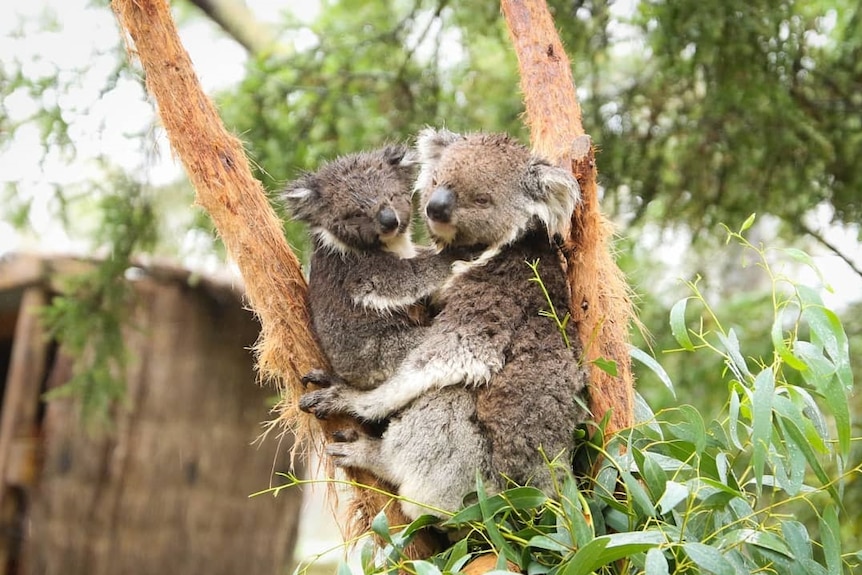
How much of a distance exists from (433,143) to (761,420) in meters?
1.63

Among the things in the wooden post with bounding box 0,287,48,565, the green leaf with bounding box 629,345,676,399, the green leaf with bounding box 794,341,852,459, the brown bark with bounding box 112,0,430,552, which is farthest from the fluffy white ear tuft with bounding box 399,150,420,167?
the wooden post with bounding box 0,287,48,565

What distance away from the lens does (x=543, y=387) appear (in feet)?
8.53

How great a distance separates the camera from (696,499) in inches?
92.5

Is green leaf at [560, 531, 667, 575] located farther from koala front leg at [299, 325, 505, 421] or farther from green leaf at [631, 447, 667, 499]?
koala front leg at [299, 325, 505, 421]

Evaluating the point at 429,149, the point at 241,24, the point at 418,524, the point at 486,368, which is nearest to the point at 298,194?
the point at 429,149

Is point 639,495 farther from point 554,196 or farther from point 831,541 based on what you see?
point 554,196

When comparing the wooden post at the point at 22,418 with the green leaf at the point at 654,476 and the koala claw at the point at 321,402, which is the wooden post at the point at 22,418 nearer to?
the koala claw at the point at 321,402

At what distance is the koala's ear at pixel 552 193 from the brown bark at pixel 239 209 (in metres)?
0.78

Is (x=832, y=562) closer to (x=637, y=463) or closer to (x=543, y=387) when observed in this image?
(x=637, y=463)

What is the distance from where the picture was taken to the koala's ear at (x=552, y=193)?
105 inches

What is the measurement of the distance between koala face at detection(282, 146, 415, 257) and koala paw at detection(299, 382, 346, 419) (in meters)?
0.54

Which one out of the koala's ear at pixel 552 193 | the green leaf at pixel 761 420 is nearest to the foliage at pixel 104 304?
the koala's ear at pixel 552 193

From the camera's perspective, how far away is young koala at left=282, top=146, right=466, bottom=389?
2.76m

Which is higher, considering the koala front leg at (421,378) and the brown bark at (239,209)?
the brown bark at (239,209)
